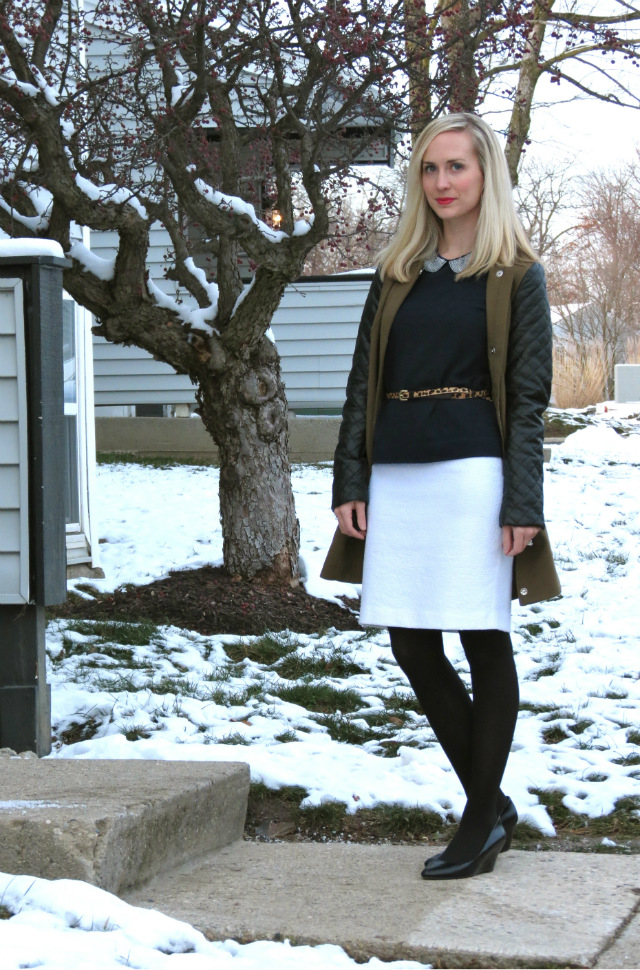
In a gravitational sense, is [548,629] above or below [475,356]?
below

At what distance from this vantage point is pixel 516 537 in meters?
2.46

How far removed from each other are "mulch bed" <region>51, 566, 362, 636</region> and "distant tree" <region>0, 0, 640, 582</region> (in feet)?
0.61

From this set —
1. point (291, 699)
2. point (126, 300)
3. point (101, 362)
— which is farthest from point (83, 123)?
point (101, 362)

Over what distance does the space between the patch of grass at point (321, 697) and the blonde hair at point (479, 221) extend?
214 cm

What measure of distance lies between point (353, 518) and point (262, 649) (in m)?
2.39

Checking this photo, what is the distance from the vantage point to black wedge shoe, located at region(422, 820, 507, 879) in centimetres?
249

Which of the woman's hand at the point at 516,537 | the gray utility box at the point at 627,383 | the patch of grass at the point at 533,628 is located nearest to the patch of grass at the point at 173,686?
the patch of grass at the point at 533,628

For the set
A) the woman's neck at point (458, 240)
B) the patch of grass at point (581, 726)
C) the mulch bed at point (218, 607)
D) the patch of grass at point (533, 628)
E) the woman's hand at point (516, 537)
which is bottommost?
the patch of grass at point (581, 726)

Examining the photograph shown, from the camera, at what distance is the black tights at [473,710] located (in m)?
2.53

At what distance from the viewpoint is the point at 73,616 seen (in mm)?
5551

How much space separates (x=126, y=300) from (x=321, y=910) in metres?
3.81

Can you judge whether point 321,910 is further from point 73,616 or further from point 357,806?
point 73,616

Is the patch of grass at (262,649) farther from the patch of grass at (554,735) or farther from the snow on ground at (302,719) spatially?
the patch of grass at (554,735)

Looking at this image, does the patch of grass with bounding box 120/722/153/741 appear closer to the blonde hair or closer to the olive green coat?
the olive green coat
